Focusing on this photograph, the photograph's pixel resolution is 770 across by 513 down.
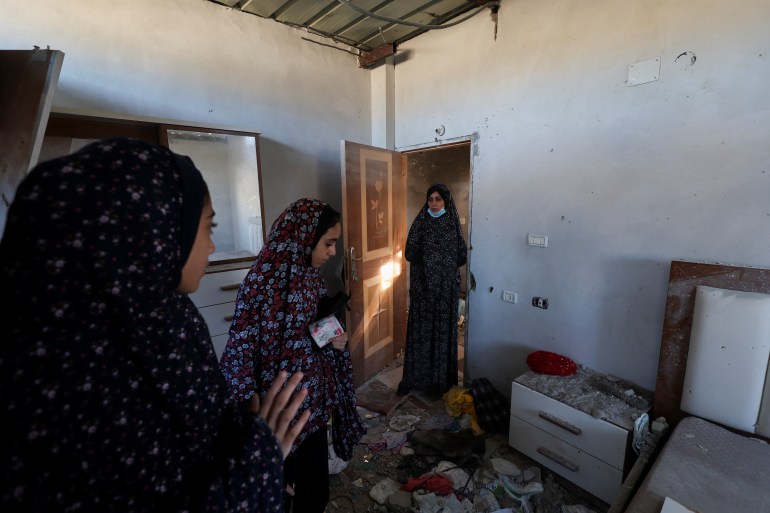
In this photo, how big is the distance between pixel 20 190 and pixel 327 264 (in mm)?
2730

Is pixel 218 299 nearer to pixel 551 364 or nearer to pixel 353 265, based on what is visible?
pixel 353 265

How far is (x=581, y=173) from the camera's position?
2098 mm

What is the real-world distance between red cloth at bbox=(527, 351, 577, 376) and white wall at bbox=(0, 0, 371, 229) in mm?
2123

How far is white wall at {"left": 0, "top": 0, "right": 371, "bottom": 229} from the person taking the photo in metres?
1.90

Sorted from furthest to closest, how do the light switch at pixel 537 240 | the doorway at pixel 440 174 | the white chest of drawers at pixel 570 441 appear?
the doorway at pixel 440 174 → the light switch at pixel 537 240 → the white chest of drawers at pixel 570 441

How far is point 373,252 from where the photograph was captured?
9.79 feet

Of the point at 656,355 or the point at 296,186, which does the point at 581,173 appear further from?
the point at 296,186

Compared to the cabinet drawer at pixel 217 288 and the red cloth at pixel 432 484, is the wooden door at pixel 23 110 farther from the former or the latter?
the red cloth at pixel 432 484

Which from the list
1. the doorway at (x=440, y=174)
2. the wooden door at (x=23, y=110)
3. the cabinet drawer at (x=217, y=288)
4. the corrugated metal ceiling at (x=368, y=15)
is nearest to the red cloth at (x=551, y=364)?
the cabinet drawer at (x=217, y=288)

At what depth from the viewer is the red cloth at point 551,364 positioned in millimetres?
2121

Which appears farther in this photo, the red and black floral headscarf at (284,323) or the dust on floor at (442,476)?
the dust on floor at (442,476)

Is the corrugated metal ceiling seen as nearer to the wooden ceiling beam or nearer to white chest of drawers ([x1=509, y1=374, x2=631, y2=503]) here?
→ the wooden ceiling beam

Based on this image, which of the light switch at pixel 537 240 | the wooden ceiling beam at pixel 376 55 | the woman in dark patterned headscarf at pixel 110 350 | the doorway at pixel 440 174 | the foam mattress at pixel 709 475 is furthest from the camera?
the doorway at pixel 440 174

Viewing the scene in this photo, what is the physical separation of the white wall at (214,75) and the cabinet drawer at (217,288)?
25.0 inches
